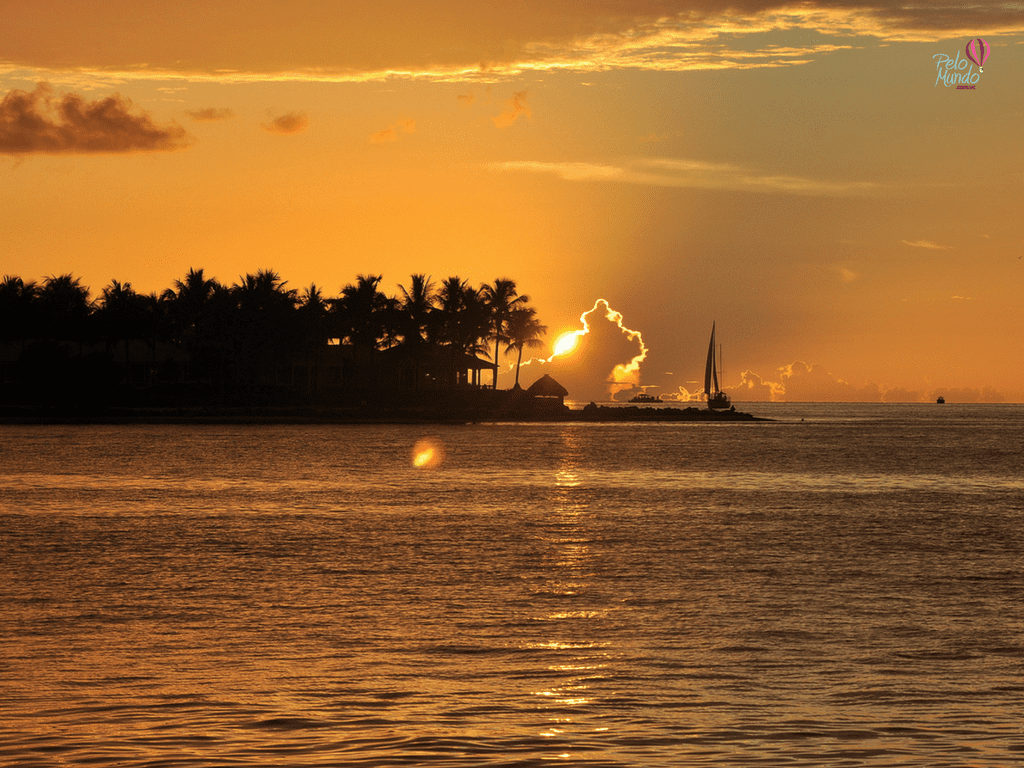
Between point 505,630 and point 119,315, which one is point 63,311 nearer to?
point 119,315

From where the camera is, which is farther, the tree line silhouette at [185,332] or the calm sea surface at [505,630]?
the tree line silhouette at [185,332]

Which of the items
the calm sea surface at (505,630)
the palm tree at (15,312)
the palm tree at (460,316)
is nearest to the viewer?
the calm sea surface at (505,630)

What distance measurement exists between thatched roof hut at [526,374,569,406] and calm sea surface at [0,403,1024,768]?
104312mm

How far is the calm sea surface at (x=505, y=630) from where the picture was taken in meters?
10.2

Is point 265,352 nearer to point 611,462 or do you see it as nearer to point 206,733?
point 611,462

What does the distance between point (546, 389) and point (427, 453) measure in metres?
75.2

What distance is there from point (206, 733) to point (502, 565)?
1316 centimetres

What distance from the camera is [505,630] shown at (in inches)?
634

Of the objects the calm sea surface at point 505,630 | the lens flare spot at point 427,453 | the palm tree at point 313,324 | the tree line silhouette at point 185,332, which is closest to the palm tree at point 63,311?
the tree line silhouette at point 185,332

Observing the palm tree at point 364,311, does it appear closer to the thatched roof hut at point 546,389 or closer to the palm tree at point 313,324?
the palm tree at point 313,324

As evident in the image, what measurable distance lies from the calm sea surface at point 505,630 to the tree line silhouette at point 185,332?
Answer: 74671mm

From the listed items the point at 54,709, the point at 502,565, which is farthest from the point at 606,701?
the point at 502,565

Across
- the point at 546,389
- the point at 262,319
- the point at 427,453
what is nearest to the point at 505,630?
the point at 427,453

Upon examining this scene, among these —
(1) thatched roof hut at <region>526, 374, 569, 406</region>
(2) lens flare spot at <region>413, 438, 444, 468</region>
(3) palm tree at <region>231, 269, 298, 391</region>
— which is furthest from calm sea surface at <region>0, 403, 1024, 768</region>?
(1) thatched roof hut at <region>526, 374, 569, 406</region>
